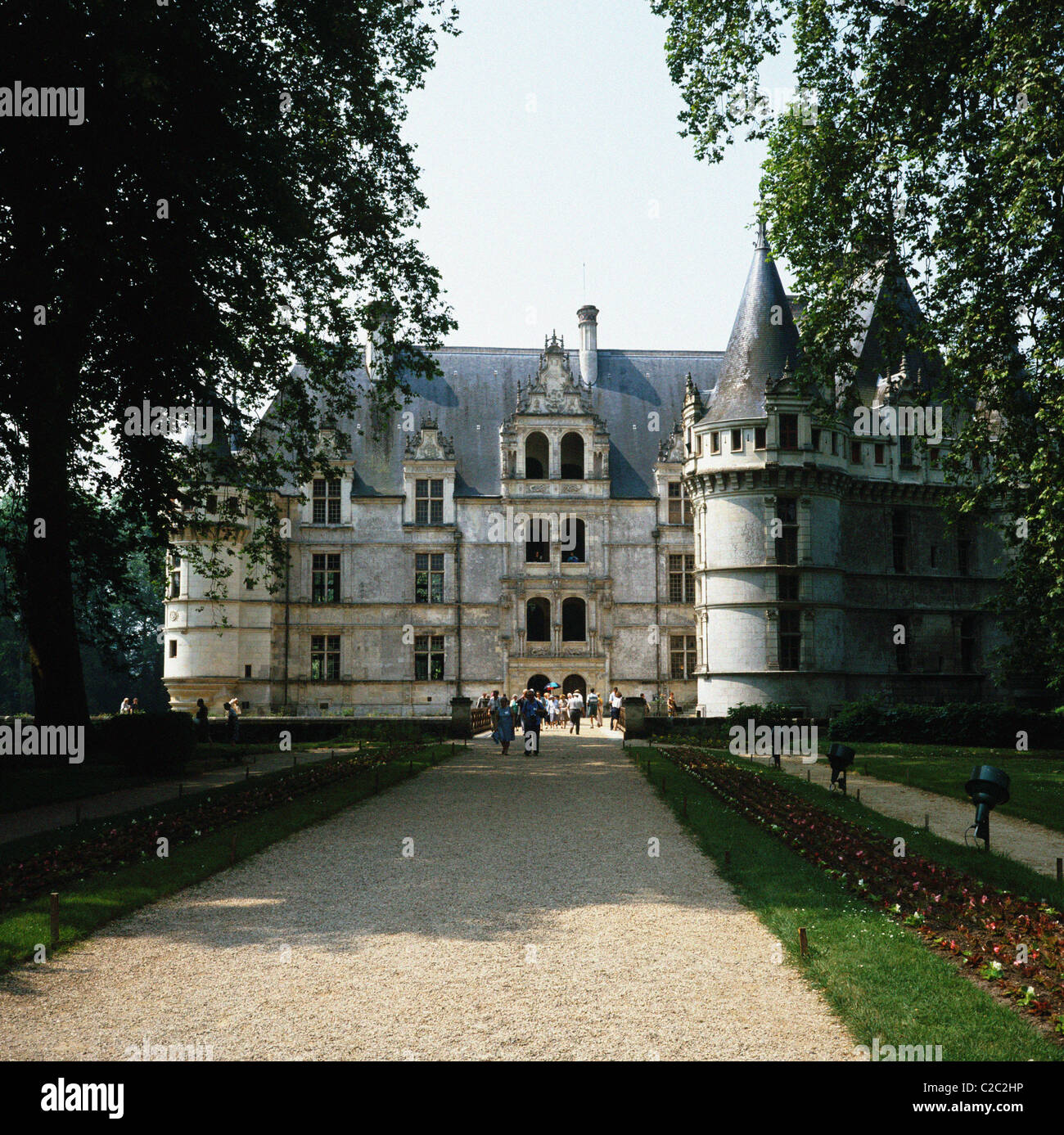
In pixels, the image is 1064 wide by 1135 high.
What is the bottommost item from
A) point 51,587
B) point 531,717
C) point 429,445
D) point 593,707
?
point 593,707

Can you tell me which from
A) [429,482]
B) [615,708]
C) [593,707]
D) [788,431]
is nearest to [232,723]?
[615,708]

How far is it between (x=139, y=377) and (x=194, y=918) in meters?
13.1

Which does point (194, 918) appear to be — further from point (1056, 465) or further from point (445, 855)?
point (1056, 465)

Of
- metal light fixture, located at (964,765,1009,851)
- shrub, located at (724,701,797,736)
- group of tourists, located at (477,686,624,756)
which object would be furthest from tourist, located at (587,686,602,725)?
metal light fixture, located at (964,765,1009,851)

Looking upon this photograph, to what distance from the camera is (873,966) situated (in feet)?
23.9

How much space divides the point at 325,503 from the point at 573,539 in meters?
10.4

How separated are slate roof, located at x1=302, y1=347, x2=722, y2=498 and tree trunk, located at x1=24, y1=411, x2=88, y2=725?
2539cm

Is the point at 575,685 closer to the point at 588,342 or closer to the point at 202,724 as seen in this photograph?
the point at 588,342

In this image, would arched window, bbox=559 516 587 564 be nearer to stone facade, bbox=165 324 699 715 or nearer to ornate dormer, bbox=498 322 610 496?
stone facade, bbox=165 324 699 715

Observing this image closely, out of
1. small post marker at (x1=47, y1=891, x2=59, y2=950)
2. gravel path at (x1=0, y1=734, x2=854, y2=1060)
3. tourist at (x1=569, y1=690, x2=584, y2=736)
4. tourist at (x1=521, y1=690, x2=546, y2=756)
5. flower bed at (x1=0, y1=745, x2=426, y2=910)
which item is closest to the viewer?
gravel path at (x1=0, y1=734, x2=854, y2=1060)

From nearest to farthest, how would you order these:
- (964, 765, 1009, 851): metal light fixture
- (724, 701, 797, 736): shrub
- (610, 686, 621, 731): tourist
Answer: (964, 765, 1009, 851): metal light fixture, (724, 701, 797, 736): shrub, (610, 686, 621, 731): tourist

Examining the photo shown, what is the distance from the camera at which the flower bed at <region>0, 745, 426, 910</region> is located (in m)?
10.2

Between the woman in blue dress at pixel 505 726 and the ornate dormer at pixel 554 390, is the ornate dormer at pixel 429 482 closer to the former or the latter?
the ornate dormer at pixel 554 390

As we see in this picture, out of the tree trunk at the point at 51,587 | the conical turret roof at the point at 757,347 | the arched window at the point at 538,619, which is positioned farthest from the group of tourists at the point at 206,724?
the conical turret roof at the point at 757,347
